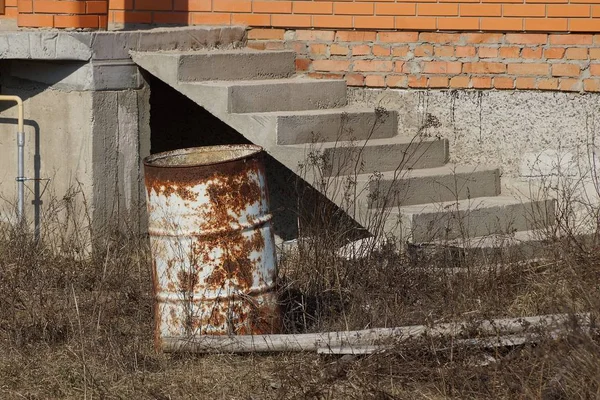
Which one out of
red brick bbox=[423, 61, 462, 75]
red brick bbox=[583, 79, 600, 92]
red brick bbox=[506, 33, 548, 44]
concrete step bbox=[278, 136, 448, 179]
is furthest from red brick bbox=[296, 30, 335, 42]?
red brick bbox=[583, 79, 600, 92]

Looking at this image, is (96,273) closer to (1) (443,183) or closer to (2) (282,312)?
(2) (282,312)

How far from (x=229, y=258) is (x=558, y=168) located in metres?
2.74

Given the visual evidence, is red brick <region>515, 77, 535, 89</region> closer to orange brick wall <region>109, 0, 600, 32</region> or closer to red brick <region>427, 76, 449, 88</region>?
orange brick wall <region>109, 0, 600, 32</region>

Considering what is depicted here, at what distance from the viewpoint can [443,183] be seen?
6.82m

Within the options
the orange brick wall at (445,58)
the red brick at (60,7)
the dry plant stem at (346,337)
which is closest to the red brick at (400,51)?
the orange brick wall at (445,58)

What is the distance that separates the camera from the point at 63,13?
23.1ft

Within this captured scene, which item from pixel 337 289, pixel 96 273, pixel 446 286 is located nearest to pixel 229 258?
pixel 337 289

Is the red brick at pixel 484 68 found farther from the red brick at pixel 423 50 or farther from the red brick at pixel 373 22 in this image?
the red brick at pixel 373 22

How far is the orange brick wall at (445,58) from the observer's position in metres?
6.71

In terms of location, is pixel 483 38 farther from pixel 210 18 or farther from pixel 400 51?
pixel 210 18

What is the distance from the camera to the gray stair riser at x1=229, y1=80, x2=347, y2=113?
696cm

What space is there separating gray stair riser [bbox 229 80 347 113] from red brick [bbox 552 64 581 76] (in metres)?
1.50

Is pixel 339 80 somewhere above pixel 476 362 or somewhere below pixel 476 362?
above

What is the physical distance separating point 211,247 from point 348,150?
6.82 ft
